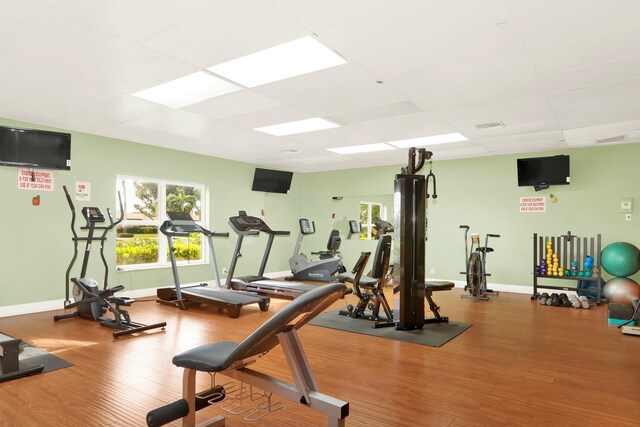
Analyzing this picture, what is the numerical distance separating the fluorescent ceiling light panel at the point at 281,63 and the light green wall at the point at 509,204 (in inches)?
209

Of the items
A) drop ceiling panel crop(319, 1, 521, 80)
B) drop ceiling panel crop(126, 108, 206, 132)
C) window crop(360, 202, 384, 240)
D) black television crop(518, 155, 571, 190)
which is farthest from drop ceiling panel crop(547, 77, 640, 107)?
window crop(360, 202, 384, 240)

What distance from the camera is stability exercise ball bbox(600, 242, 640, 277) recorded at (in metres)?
5.96

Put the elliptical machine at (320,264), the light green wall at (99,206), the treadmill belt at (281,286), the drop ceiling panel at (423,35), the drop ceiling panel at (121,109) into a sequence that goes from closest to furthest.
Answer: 1. the drop ceiling panel at (423,35)
2. the drop ceiling panel at (121,109)
3. the light green wall at (99,206)
4. the treadmill belt at (281,286)
5. the elliptical machine at (320,264)

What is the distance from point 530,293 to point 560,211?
5.11 feet

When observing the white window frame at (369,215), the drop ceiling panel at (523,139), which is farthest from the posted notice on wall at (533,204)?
the white window frame at (369,215)

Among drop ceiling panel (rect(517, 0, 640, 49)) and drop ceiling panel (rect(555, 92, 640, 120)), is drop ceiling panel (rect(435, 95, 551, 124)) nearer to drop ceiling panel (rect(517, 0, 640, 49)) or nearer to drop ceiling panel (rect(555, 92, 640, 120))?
drop ceiling panel (rect(555, 92, 640, 120))

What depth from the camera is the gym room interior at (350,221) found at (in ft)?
8.54

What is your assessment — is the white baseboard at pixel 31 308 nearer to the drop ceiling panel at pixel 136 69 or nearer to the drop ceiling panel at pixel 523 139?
the drop ceiling panel at pixel 136 69

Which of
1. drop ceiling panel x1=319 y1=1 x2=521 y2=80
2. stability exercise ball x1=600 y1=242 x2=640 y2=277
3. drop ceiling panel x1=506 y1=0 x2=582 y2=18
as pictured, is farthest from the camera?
stability exercise ball x1=600 y1=242 x2=640 y2=277

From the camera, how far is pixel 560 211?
7023 mm

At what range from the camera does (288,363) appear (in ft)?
6.23

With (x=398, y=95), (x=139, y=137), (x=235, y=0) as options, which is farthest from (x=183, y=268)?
(x=235, y=0)

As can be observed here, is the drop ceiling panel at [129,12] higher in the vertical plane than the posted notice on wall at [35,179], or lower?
higher

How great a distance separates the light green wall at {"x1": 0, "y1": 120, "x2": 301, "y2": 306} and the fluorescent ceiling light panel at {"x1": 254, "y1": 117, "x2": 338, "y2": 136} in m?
2.38
